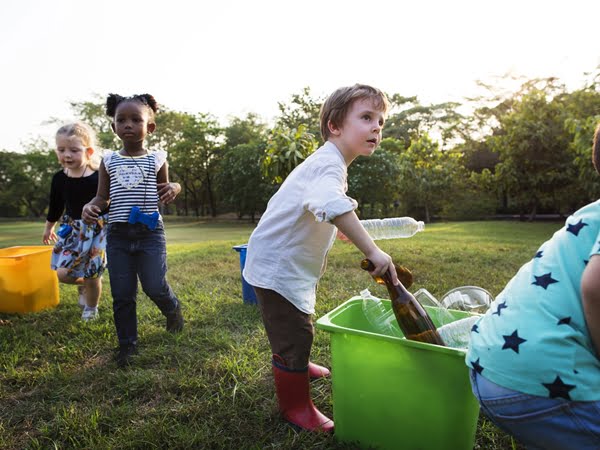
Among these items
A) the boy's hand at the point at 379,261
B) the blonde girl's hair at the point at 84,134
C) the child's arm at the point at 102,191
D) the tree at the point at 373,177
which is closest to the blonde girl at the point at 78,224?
the blonde girl's hair at the point at 84,134

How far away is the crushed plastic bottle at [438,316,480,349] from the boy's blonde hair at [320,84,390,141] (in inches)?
34.7

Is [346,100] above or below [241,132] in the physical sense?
below

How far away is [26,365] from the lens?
7.83 feet

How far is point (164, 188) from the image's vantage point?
2.53 meters

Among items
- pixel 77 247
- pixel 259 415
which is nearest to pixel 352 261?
pixel 77 247

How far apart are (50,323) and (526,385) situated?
3176 millimetres

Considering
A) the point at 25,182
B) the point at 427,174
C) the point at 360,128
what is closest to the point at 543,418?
the point at 360,128

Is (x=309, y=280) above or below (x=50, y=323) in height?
above

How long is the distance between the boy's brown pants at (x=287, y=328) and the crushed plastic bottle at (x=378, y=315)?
0.28 m

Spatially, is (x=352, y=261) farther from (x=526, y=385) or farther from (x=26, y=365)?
(x=526, y=385)

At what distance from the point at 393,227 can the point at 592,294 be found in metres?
1.26

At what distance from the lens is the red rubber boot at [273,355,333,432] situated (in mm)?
1731

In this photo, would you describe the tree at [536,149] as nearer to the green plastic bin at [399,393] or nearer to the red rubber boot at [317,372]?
the red rubber boot at [317,372]

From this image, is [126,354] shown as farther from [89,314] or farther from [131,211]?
[89,314]
